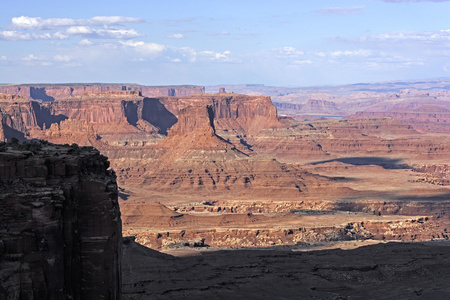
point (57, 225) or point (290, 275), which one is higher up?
point (57, 225)

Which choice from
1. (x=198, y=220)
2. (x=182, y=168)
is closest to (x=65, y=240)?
(x=198, y=220)

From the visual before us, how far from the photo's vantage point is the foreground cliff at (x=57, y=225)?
28.1 metres

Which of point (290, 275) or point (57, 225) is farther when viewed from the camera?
point (290, 275)

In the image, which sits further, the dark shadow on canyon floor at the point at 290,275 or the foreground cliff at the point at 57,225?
the dark shadow on canyon floor at the point at 290,275

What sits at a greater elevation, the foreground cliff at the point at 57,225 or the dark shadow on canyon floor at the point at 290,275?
the foreground cliff at the point at 57,225

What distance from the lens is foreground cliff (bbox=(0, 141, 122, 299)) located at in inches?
1108

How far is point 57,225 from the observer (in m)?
28.9

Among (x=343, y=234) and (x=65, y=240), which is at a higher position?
(x=65, y=240)

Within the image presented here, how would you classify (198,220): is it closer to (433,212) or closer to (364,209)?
(364,209)

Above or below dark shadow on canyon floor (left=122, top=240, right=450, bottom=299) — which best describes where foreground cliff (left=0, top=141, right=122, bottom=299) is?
above

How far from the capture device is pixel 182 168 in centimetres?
14675

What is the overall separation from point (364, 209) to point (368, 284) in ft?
219

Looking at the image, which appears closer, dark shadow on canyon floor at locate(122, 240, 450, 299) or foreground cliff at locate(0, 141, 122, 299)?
foreground cliff at locate(0, 141, 122, 299)

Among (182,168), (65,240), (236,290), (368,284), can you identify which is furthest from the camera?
(182,168)
